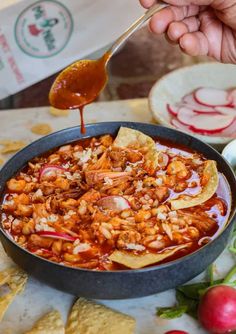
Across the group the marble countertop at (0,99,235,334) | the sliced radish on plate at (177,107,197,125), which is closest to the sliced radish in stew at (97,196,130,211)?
the marble countertop at (0,99,235,334)

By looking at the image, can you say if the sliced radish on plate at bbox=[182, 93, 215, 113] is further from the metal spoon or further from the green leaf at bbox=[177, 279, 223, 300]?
the green leaf at bbox=[177, 279, 223, 300]

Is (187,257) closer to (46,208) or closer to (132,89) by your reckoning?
(46,208)

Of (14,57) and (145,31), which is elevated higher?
(14,57)

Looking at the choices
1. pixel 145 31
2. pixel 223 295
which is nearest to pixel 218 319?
pixel 223 295

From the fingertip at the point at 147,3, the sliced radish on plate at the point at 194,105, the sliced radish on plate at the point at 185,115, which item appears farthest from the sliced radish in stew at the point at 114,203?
the sliced radish on plate at the point at 194,105

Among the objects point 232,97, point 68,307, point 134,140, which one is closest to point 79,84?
point 134,140

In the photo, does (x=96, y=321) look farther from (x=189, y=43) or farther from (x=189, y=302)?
(x=189, y=43)
